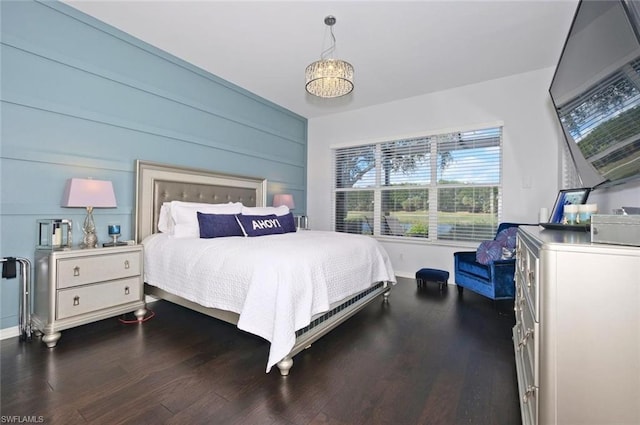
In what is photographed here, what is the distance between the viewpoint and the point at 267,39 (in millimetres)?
2984

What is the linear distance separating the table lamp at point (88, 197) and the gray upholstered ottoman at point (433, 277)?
11.9ft

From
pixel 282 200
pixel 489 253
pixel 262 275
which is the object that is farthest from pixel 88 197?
pixel 489 253

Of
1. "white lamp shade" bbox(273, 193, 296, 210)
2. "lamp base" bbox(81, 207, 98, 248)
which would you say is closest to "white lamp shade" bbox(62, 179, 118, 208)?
"lamp base" bbox(81, 207, 98, 248)

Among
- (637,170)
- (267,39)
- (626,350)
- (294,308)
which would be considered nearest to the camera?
(626,350)

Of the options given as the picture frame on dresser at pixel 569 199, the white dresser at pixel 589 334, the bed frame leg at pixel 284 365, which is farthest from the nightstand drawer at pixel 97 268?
the picture frame on dresser at pixel 569 199

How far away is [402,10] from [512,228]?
8.12 ft

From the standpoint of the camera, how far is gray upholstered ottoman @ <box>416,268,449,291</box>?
3.73m

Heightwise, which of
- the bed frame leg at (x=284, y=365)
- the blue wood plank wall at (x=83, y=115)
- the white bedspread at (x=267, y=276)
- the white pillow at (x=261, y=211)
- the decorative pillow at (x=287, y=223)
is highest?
the blue wood plank wall at (x=83, y=115)

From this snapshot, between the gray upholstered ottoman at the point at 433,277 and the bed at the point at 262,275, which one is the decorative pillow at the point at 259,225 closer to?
the bed at the point at 262,275

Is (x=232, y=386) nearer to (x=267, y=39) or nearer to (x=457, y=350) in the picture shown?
(x=457, y=350)

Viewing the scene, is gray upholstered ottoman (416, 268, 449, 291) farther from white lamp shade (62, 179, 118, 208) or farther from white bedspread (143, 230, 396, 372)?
white lamp shade (62, 179, 118, 208)

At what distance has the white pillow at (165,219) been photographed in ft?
10.1

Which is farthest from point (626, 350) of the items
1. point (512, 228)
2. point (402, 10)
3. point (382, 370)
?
point (402, 10)

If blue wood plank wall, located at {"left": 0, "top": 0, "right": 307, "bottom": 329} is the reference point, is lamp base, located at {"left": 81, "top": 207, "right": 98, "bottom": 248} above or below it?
below
